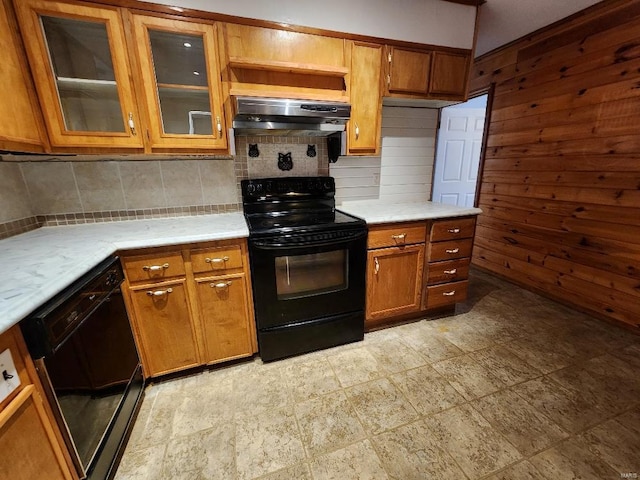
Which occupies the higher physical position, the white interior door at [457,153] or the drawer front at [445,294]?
the white interior door at [457,153]

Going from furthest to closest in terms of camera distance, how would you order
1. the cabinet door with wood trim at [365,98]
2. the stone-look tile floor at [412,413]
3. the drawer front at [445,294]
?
the drawer front at [445,294]
the cabinet door with wood trim at [365,98]
the stone-look tile floor at [412,413]

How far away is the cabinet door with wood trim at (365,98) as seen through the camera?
1.95 m

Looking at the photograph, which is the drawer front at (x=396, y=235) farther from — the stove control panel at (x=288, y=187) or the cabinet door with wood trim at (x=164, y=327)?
the cabinet door with wood trim at (x=164, y=327)

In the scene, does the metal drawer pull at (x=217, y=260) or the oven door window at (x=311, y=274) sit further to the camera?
the oven door window at (x=311, y=274)

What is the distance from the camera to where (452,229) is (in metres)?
2.20

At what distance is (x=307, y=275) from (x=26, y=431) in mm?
1361

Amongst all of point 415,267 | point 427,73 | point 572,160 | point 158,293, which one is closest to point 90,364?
point 158,293

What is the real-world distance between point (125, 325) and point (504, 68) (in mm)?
4150

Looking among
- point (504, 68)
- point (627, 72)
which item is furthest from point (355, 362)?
point (504, 68)

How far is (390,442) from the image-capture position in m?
1.34

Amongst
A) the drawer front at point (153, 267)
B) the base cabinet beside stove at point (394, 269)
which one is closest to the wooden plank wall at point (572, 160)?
the base cabinet beside stove at point (394, 269)

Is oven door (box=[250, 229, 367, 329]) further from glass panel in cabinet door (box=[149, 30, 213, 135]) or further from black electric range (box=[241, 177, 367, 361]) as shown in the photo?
glass panel in cabinet door (box=[149, 30, 213, 135])

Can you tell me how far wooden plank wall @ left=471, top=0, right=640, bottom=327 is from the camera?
2.09 m

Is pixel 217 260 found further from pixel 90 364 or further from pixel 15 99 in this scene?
pixel 15 99
